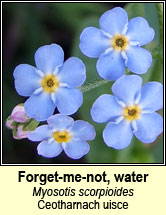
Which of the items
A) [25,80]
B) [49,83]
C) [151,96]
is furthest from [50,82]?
[151,96]

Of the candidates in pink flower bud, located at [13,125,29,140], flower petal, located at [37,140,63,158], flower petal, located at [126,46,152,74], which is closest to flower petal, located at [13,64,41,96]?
pink flower bud, located at [13,125,29,140]

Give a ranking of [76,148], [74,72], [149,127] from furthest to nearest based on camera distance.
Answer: [76,148] < [149,127] < [74,72]

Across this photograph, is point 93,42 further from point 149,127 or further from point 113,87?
point 149,127

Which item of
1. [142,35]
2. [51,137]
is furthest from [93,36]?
[51,137]

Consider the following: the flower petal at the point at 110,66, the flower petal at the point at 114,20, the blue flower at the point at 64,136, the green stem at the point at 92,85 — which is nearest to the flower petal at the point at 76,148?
the blue flower at the point at 64,136

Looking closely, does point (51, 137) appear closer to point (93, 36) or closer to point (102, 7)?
point (93, 36)

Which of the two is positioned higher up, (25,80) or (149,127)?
(25,80)
